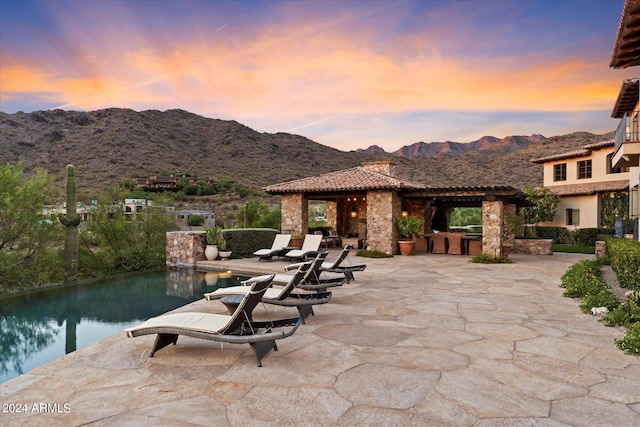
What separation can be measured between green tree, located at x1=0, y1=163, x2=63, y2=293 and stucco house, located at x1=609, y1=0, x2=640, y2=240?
50.8 feet

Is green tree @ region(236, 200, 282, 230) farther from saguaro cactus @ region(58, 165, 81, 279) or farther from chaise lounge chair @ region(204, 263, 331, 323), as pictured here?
chaise lounge chair @ region(204, 263, 331, 323)

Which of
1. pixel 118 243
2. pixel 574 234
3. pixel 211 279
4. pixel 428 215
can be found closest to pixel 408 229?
pixel 428 215

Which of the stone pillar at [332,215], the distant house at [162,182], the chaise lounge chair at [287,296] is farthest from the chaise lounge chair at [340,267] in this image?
the distant house at [162,182]

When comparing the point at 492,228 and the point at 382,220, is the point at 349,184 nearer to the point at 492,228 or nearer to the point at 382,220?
the point at 382,220

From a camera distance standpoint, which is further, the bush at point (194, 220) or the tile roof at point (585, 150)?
the bush at point (194, 220)

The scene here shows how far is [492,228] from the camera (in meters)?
14.4

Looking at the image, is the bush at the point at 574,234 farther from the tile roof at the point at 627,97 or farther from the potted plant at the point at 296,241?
the potted plant at the point at 296,241

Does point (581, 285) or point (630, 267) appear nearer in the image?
point (630, 267)

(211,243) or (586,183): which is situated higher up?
(586,183)

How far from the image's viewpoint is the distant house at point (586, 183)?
23609 millimetres

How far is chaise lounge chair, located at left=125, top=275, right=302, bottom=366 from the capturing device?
4.14m

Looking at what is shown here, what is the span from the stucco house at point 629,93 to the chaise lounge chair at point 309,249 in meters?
9.88

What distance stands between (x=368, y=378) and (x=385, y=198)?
42.0 feet

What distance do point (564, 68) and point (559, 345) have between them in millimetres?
18271
